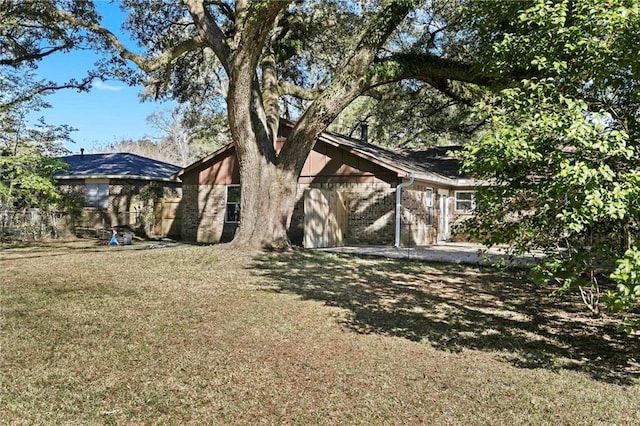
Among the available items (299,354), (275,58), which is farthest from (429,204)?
(299,354)

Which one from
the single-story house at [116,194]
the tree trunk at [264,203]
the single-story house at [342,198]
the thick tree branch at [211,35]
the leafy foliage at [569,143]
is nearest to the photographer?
the leafy foliage at [569,143]

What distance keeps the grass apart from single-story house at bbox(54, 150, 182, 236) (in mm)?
13004

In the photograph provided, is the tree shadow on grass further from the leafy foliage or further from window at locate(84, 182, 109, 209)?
window at locate(84, 182, 109, 209)

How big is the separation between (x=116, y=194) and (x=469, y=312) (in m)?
19.1

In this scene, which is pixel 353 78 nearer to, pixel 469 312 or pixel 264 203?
pixel 264 203

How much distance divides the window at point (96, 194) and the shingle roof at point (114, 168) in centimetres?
57

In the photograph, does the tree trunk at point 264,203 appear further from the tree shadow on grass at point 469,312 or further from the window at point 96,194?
the window at point 96,194

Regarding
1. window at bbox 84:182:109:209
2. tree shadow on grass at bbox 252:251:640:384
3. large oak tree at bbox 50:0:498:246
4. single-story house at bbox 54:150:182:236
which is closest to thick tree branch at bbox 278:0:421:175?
large oak tree at bbox 50:0:498:246

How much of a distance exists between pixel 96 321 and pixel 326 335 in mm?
2777

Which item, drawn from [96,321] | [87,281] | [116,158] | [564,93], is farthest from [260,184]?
[116,158]

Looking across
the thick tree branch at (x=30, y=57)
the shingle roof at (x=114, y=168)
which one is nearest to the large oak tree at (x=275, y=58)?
the thick tree branch at (x=30, y=57)

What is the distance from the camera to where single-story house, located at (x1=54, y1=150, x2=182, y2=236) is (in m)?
21.3

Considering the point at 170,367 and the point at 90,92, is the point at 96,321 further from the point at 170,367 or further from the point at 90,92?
the point at 90,92

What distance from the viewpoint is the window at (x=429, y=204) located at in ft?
58.0
